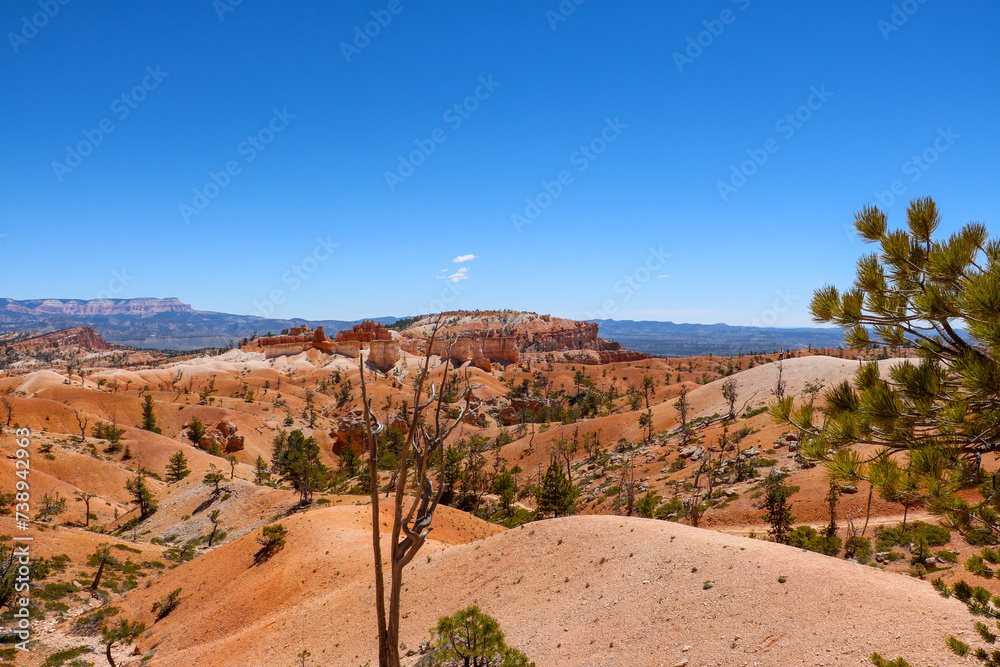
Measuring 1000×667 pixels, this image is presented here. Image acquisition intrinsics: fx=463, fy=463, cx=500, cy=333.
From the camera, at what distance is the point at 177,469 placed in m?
40.5

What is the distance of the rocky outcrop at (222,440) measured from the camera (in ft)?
177

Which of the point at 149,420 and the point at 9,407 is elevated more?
the point at 9,407

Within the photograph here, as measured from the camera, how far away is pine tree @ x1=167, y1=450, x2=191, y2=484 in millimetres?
40334

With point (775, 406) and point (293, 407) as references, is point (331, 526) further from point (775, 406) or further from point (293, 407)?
point (293, 407)

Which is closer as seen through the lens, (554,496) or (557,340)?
(554,496)

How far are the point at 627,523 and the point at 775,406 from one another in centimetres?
1120

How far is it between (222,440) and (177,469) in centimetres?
1475

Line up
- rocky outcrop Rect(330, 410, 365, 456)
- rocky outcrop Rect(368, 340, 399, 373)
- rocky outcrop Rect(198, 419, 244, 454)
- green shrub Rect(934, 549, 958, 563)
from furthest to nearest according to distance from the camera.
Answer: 1. rocky outcrop Rect(368, 340, 399, 373)
2. rocky outcrop Rect(330, 410, 365, 456)
3. rocky outcrop Rect(198, 419, 244, 454)
4. green shrub Rect(934, 549, 958, 563)

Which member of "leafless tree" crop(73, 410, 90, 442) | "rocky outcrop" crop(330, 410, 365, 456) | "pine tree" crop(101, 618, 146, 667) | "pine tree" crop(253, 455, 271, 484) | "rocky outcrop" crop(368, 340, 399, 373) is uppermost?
"rocky outcrop" crop(368, 340, 399, 373)

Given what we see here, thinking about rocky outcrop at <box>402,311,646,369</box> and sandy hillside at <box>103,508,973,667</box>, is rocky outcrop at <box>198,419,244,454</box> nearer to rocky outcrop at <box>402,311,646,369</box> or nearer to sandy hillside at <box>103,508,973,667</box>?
sandy hillside at <box>103,508,973,667</box>

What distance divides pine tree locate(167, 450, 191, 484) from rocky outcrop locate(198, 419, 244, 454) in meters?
11.7

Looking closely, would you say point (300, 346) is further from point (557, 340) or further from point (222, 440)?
point (557, 340)

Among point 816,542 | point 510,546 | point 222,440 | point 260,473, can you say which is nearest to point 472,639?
point 510,546

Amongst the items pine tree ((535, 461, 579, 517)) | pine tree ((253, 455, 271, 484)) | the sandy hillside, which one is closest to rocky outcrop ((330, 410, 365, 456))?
pine tree ((253, 455, 271, 484))
